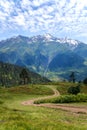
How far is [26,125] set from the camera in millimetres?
22344

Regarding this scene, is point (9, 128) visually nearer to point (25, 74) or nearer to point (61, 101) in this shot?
point (61, 101)

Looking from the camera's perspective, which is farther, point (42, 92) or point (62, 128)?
point (42, 92)

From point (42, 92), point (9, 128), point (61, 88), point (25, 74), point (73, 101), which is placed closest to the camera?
point (9, 128)

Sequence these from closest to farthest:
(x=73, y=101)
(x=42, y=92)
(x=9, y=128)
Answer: (x=9, y=128) < (x=73, y=101) < (x=42, y=92)

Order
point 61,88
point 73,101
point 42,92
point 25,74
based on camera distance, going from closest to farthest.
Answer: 1. point 73,101
2. point 42,92
3. point 61,88
4. point 25,74

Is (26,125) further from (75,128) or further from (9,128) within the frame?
(75,128)

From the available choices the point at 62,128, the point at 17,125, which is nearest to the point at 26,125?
the point at 17,125

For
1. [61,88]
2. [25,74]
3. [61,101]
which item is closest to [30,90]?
[61,88]

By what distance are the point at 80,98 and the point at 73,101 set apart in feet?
7.37

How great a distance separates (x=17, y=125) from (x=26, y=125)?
0.72m

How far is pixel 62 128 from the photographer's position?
2253 cm

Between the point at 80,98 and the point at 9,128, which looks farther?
the point at 80,98

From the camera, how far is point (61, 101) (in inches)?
2650

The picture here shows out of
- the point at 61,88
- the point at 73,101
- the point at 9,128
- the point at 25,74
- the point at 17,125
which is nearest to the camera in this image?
the point at 9,128
